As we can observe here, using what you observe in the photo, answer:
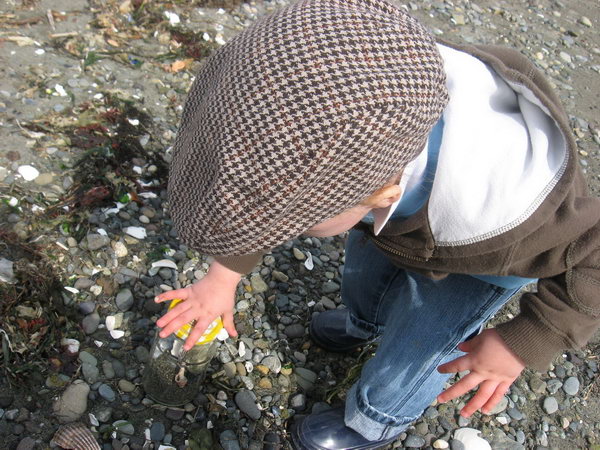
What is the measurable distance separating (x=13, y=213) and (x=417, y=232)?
2.15 meters

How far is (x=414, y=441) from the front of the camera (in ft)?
9.86

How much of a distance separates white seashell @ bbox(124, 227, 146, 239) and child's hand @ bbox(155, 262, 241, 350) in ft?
3.10

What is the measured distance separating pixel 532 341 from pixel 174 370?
162 cm

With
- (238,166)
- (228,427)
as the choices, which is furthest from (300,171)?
(228,427)

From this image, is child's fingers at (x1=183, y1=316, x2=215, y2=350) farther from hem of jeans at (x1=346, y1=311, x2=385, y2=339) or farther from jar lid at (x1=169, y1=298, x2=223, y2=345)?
hem of jeans at (x1=346, y1=311, x2=385, y2=339)

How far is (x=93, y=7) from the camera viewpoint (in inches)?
189

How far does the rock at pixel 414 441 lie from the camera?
3.00 metres

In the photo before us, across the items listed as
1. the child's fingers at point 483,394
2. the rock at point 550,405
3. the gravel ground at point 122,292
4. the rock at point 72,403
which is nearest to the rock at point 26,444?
the gravel ground at point 122,292

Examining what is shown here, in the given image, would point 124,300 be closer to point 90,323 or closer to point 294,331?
point 90,323

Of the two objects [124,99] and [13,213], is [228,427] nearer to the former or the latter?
[13,213]

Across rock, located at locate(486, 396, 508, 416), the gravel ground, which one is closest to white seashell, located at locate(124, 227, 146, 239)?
the gravel ground

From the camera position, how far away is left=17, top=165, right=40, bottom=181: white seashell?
11.2 feet

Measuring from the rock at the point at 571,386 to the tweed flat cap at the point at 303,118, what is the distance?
218 cm

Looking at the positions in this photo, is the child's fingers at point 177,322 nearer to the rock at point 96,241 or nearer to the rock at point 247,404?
the rock at point 247,404
